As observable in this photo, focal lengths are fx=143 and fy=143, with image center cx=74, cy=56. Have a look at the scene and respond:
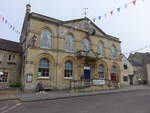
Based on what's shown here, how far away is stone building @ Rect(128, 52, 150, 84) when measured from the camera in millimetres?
34812

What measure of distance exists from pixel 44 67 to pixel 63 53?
322 cm

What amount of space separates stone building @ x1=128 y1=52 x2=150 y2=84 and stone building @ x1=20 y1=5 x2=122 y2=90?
1294cm

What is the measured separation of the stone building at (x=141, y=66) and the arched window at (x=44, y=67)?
23383 millimetres

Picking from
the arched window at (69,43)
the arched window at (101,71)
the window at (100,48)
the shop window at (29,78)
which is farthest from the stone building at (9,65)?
the window at (100,48)

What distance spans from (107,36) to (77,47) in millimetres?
7170

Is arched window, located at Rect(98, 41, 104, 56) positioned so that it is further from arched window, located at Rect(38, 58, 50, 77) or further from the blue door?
arched window, located at Rect(38, 58, 50, 77)

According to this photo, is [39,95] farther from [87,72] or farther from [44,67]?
[87,72]

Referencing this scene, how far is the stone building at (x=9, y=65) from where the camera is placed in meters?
18.3

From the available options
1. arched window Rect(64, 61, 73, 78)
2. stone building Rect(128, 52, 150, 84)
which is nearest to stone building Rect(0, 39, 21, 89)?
arched window Rect(64, 61, 73, 78)

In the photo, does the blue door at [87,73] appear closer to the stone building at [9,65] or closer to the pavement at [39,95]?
the pavement at [39,95]

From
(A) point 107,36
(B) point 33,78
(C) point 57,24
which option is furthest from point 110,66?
(B) point 33,78

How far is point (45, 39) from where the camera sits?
737 inches

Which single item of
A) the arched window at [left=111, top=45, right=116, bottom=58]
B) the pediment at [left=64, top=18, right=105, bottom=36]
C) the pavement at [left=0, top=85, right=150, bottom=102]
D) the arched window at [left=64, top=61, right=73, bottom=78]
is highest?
the pediment at [left=64, top=18, right=105, bottom=36]

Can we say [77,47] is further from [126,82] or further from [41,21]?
[126,82]
